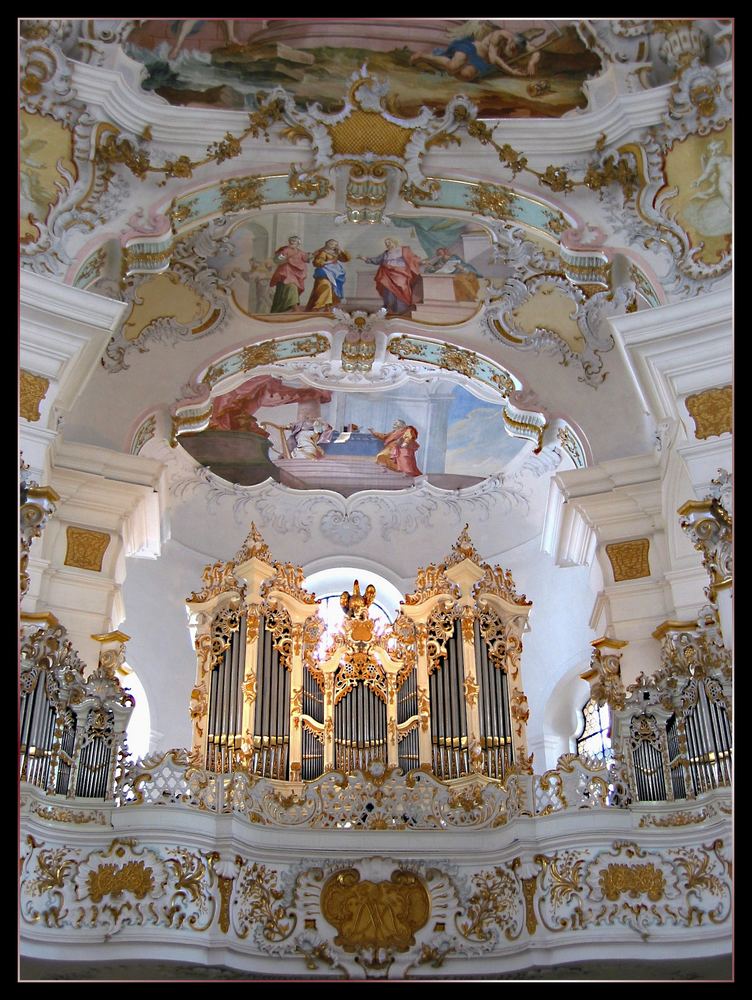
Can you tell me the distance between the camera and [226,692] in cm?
1305

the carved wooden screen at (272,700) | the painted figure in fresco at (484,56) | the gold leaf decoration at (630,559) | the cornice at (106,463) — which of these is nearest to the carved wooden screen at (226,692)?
the carved wooden screen at (272,700)

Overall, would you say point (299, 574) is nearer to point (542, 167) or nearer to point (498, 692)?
point (498, 692)

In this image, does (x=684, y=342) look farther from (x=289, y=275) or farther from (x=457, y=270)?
(x=289, y=275)

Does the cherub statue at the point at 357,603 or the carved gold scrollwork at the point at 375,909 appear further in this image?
the cherub statue at the point at 357,603

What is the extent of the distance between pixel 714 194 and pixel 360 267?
14.2 feet

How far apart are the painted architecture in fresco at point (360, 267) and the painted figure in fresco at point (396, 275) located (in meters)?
0.01

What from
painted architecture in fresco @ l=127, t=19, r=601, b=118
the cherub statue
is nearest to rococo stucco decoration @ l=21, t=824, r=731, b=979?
the cherub statue

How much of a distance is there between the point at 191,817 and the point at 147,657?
6024mm

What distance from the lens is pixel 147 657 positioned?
1684 cm

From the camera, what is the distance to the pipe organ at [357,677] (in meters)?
12.8

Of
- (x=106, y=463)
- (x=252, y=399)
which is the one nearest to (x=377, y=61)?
(x=106, y=463)

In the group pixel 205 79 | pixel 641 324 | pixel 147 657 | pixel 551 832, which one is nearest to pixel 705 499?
pixel 641 324

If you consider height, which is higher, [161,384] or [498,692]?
[161,384]

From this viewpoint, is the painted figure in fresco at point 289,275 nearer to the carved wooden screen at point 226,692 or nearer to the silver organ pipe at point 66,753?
the carved wooden screen at point 226,692
